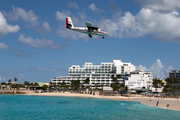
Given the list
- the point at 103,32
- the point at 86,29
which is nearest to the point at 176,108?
the point at 103,32

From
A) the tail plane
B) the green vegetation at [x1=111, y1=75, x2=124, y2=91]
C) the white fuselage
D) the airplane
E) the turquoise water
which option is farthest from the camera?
the green vegetation at [x1=111, y1=75, x2=124, y2=91]

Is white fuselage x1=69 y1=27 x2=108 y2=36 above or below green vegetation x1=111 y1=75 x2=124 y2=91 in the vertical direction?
above

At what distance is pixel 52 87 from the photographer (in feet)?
651

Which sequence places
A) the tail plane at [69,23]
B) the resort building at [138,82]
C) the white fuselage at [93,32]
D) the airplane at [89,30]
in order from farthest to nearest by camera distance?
the resort building at [138,82]
the tail plane at [69,23]
the white fuselage at [93,32]
the airplane at [89,30]

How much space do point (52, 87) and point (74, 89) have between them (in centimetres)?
2499

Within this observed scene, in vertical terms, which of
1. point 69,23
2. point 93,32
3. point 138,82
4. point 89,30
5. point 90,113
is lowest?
point 90,113

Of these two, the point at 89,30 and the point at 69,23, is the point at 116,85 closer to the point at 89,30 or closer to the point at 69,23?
the point at 69,23

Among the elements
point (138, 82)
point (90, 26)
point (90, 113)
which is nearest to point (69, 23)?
point (90, 26)

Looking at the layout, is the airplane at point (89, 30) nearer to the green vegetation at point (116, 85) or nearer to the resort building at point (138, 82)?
the green vegetation at point (116, 85)

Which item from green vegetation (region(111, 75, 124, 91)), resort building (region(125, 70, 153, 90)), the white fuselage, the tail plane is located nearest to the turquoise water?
the white fuselage

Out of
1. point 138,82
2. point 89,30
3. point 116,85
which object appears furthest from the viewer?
point 138,82

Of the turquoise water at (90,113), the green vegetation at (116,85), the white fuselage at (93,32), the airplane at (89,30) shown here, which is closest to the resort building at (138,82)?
the green vegetation at (116,85)

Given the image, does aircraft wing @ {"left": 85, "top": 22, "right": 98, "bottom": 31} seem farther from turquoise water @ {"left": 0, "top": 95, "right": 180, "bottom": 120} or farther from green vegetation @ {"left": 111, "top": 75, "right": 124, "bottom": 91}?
green vegetation @ {"left": 111, "top": 75, "right": 124, "bottom": 91}

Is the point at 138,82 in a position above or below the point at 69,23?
below
